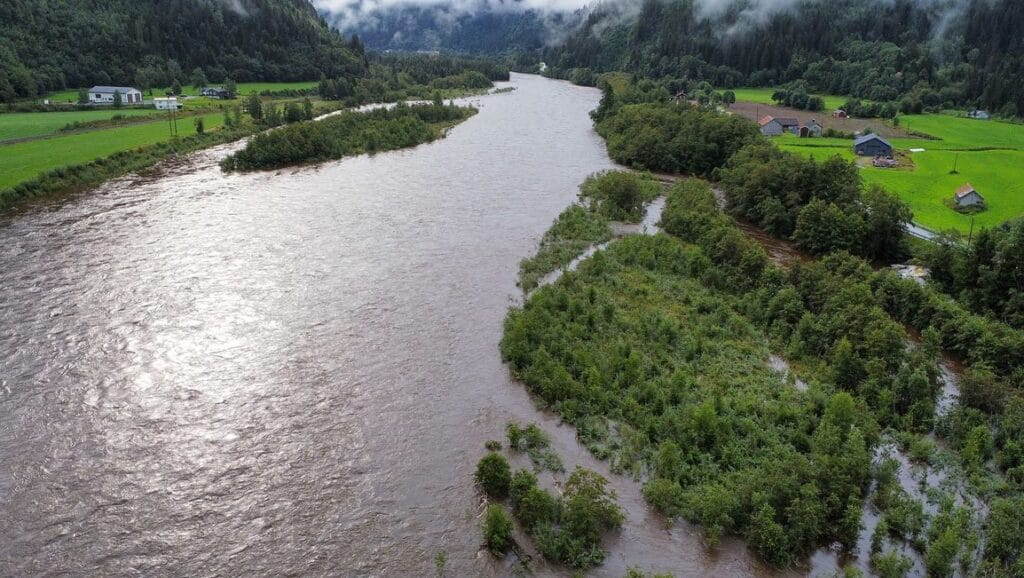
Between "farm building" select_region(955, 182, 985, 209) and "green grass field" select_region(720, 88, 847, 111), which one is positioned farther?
"green grass field" select_region(720, 88, 847, 111)

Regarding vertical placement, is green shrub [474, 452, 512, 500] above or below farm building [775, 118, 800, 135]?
below

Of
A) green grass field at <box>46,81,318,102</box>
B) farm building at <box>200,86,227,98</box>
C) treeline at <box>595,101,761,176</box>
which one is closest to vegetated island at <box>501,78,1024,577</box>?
treeline at <box>595,101,761,176</box>

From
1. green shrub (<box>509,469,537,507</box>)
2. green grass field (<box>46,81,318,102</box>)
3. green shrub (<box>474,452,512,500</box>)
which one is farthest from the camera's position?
green grass field (<box>46,81,318,102</box>)

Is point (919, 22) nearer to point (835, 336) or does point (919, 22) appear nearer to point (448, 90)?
point (448, 90)

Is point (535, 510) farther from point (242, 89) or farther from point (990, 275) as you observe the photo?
point (242, 89)

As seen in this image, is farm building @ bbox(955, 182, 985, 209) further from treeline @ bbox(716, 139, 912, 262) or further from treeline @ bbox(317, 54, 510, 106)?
treeline @ bbox(317, 54, 510, 106)

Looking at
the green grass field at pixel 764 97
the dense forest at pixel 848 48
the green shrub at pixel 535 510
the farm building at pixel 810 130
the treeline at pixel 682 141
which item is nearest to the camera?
the green shrub at pixel 535 510

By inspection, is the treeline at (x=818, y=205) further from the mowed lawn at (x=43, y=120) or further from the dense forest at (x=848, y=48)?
the mowed lawn at (x=43, y=120)

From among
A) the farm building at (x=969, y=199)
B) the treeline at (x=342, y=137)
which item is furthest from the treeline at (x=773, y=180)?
the treeline at (x=342, y=137)
